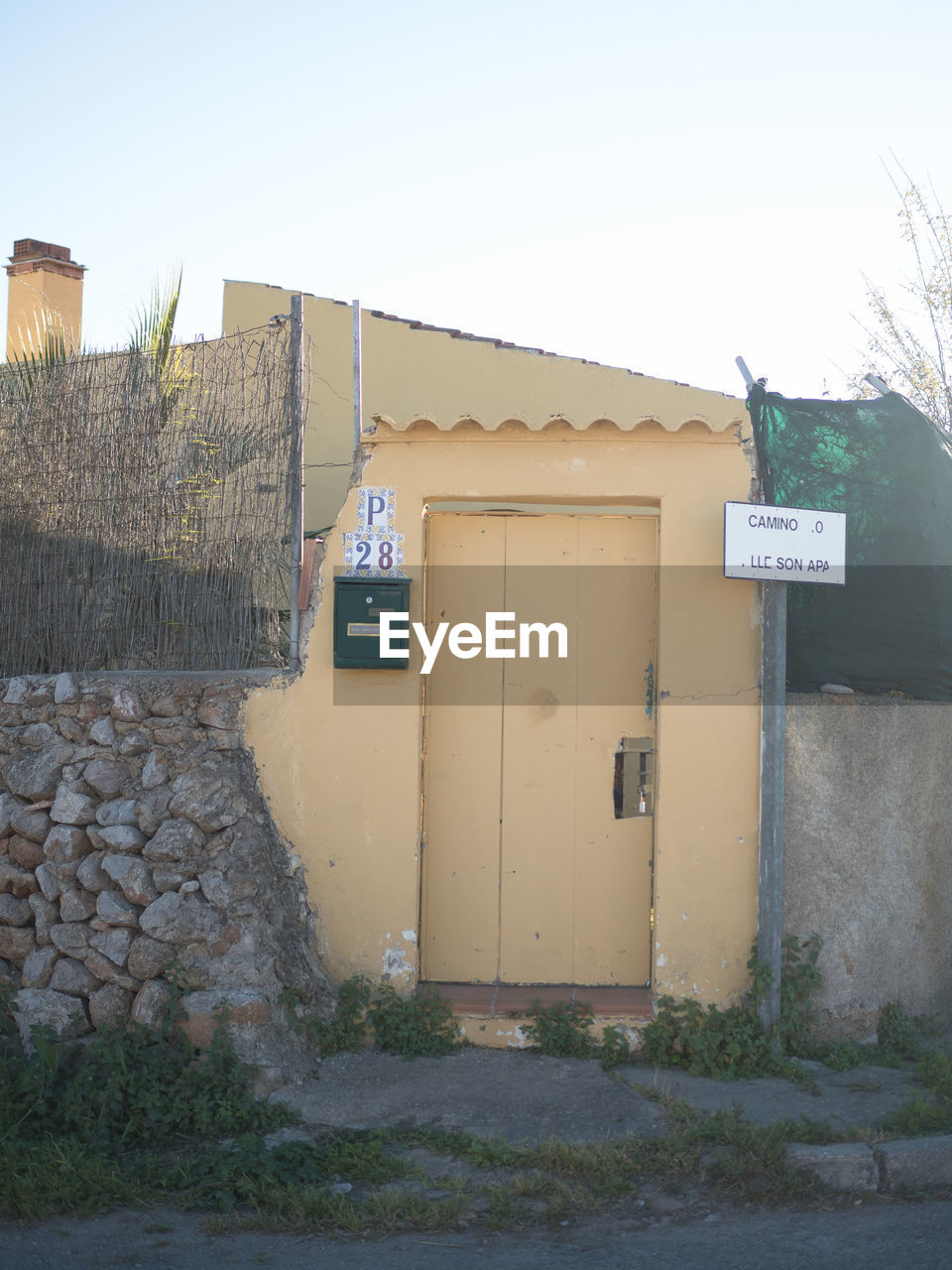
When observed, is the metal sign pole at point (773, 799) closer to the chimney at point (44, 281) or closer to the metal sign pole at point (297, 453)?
the metal sign pole at point (297, 453)

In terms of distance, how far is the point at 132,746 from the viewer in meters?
5.54

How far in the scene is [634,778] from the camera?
225 inches

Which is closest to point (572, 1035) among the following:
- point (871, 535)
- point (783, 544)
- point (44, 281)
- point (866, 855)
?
point (866, 855)

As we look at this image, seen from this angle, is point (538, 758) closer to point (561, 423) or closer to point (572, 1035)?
point (572, 1035)

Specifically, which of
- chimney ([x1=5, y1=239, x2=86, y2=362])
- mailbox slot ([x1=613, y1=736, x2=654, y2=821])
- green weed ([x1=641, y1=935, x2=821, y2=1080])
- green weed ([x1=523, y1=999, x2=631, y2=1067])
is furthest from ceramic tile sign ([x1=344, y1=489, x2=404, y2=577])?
chimney ([x1=5, y1=239, x2=86, y2=362])

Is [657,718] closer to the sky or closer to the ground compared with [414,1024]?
closer to the sky

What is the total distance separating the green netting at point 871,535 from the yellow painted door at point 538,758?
3.02 ft

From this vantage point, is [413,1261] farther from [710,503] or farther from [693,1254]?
[710,503]

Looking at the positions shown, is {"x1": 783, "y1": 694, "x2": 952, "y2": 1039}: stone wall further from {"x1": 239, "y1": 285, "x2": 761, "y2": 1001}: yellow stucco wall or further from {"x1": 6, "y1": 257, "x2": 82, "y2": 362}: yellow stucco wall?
{"x1": 6, "y1": 257, "x2": 82, "y2": 362}: yellow stucco wall

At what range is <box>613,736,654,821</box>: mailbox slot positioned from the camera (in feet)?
18.7

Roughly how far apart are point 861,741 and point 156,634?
378 cm

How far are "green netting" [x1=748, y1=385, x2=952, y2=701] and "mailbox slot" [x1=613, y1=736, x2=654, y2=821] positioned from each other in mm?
963

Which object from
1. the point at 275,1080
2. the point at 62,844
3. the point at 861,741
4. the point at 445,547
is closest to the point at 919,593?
the point at 861,741

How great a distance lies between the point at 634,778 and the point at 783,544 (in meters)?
1.39
